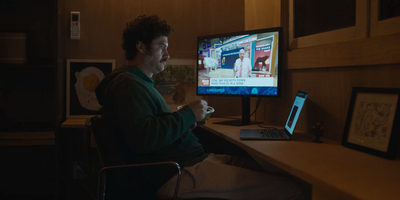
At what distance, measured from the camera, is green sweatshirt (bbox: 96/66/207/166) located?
4.12ft

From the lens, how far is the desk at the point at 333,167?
748mm

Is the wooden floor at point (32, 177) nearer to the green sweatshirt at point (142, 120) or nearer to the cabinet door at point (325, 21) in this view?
the green sweatshirt at point (142, 120)

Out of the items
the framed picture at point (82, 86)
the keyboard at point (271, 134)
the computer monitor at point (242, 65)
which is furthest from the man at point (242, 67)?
the framed picture at point (82, 86)

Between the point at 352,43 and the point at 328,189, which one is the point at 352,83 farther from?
the point at 328,189

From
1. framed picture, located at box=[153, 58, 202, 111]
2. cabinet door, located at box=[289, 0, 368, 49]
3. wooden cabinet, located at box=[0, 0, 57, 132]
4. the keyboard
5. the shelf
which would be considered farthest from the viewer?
framed picture, located at box=[153, 58, 202, 111]

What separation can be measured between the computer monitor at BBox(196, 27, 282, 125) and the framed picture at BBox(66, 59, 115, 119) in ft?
3.22

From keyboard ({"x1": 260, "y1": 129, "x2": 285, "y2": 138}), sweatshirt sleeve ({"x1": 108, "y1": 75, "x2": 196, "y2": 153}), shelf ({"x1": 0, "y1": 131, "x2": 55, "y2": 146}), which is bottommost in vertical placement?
shelf ({"x1": 0, "y1": 131, "x2": 55, "y2": 146})

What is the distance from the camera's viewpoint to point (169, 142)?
1340 mm

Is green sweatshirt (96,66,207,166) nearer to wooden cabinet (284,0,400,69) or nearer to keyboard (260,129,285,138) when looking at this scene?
keyboard (260,129,285,138)

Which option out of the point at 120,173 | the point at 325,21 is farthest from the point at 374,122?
the point at 120,173

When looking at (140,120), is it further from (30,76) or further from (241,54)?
(30,76)

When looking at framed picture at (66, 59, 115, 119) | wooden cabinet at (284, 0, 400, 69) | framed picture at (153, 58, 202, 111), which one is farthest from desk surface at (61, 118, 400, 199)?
framed picture at (66, 59, 115, 119)

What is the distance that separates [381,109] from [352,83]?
0.27 metres

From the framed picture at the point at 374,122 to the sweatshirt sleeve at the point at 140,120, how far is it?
0.76 m
